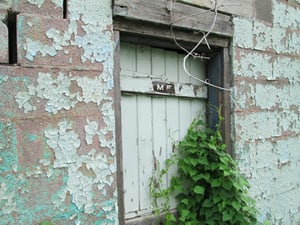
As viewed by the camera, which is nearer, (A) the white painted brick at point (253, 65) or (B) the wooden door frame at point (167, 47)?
(B) the wooden door frame at point (167, 47)

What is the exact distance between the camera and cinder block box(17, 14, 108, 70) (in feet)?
6.09

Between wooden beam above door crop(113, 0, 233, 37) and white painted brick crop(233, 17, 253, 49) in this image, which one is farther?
white painted brick crop(233, 17, 253, 49)

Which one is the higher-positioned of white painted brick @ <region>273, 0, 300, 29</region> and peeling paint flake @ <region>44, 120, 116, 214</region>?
white painted brick @ <region>273, 0, 300, 29</region>

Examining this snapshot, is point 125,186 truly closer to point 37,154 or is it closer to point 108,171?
point 108,171

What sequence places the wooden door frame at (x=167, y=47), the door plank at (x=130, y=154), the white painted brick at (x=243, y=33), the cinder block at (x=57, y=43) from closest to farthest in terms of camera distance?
the cinder block at (x=57, y=43), the wooden door frame at (x=167, y=47), the door plank at (x=130, y=154), the white painted brick at (x=243, y=33)

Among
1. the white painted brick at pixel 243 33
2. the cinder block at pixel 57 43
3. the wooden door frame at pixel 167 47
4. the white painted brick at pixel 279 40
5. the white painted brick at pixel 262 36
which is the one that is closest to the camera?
the cinder block at pixel 57 43

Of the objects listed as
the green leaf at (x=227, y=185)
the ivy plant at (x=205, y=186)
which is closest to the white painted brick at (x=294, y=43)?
the ivy plant at (x=205, y=186)

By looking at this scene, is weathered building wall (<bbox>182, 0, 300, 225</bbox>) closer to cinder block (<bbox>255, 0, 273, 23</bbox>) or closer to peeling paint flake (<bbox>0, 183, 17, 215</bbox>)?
cinder block (<bbox>255, 0, 273, 23</bbox>)

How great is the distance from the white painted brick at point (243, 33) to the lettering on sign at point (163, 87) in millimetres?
701

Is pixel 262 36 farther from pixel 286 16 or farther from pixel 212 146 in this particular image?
pixel 212 146

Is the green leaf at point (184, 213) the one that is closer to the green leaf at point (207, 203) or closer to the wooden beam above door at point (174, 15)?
the green leaf at point (207, 203)

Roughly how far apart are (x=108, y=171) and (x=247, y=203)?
4.37 ft

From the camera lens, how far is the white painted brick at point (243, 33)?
2.90m

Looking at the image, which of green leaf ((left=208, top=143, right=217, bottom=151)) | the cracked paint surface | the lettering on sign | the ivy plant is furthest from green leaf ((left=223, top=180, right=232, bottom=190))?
the cracked paint surface
